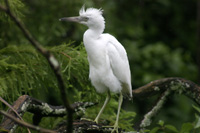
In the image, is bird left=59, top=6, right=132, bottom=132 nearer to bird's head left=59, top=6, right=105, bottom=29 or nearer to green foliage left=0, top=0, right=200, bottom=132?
bird's head left=59, top=6, right=105, bottom=29

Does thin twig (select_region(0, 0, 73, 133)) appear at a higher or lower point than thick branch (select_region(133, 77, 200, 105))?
higher

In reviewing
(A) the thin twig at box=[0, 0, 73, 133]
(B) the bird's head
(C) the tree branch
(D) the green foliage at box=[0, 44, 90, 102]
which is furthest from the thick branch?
(A) the thin twig at box=[0, 0, 73, 133]

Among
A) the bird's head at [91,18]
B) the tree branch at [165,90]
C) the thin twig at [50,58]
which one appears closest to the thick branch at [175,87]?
the tree branch at [165,90]

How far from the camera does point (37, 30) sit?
13.7 feet

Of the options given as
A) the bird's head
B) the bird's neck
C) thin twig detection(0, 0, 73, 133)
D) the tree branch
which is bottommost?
the tree branch

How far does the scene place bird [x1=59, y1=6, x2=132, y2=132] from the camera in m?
2.42

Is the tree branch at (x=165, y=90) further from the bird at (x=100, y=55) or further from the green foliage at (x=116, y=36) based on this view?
the bird at (x=100, y=55)

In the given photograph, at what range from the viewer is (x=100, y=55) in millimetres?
2428

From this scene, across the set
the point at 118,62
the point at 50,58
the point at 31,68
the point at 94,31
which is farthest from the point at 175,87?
the point at 50,58

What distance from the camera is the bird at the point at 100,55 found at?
7.93 ft

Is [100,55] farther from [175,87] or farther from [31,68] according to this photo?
[175,87]

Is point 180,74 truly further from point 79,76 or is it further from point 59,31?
point 79,76

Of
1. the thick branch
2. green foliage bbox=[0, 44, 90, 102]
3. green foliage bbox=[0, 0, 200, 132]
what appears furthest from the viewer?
the thick branch

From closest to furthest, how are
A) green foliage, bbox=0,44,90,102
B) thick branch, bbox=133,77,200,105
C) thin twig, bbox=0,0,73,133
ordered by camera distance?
thin twig, bbox=0,0,73,133 < green foliage, bbox=0,44,90,102 < thick branch, bbox=133,77,200,105
